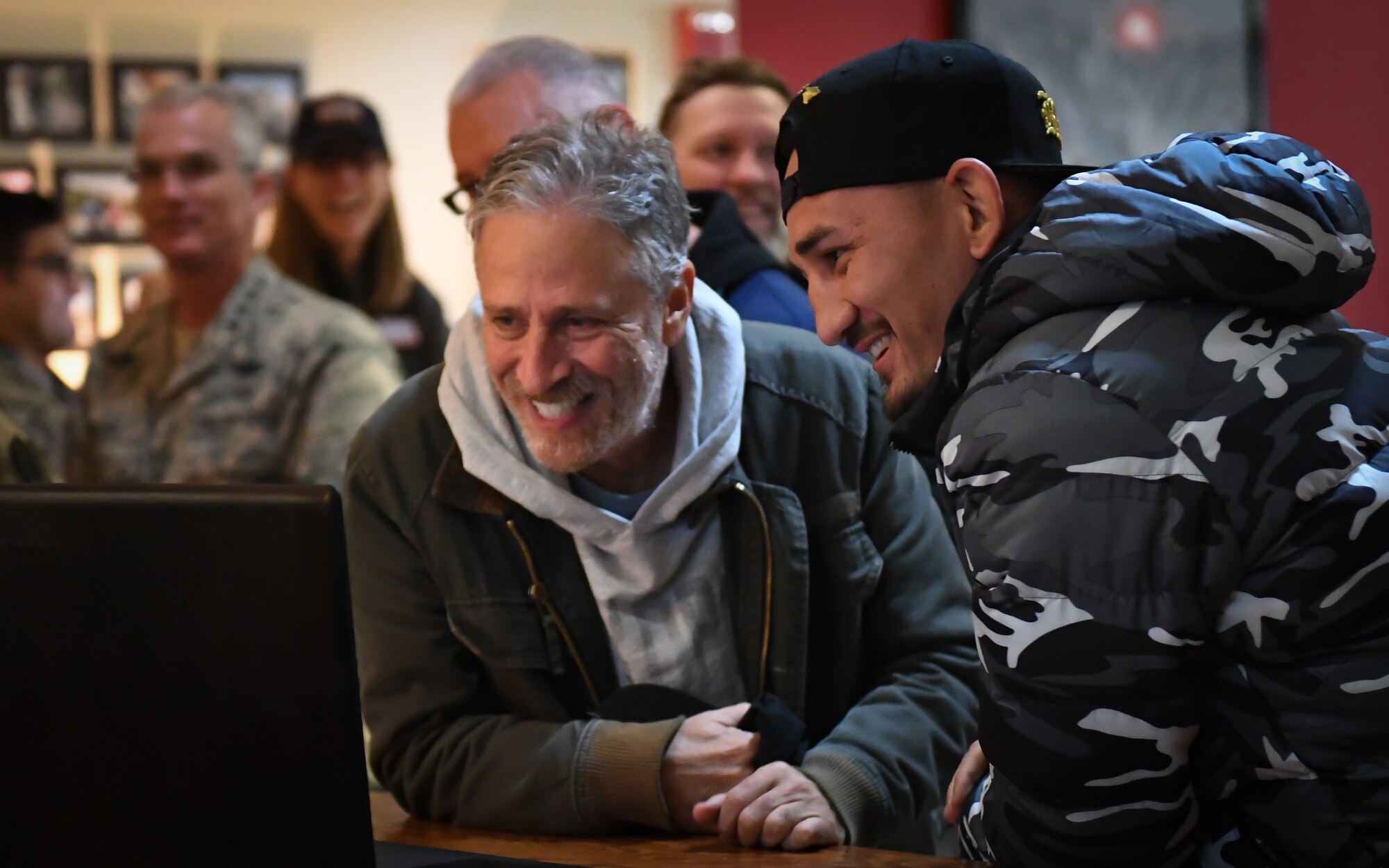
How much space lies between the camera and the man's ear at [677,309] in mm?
1660

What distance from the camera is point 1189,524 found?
98 centimetres

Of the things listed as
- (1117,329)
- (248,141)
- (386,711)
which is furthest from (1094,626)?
(248,141)

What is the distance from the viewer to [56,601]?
1.02 m

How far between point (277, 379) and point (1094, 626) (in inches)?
81.1

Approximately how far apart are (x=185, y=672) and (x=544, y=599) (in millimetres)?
634

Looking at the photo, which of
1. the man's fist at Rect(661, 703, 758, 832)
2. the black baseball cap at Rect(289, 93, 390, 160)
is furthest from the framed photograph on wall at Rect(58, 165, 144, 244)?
the man's fist at Rect(661, 703, 758, 832)

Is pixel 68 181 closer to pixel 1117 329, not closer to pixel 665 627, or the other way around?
pixel 665 627

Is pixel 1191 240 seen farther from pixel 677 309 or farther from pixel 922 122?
pixel 677 309

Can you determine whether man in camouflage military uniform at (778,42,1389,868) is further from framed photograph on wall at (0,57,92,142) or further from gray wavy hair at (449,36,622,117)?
framed photograph on wall at (0,57,92,142)

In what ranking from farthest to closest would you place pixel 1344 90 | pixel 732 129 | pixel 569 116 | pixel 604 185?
pixel 1344 90 → pixel 732 129 → pixel 569 116 → pixel 604 185

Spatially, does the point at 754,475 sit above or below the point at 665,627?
above

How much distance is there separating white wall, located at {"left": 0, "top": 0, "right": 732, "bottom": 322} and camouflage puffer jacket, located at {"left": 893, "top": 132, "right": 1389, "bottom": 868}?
3912 mm

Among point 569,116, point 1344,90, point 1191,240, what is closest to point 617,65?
point 1344,90

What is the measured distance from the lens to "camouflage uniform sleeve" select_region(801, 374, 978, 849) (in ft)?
5.01
